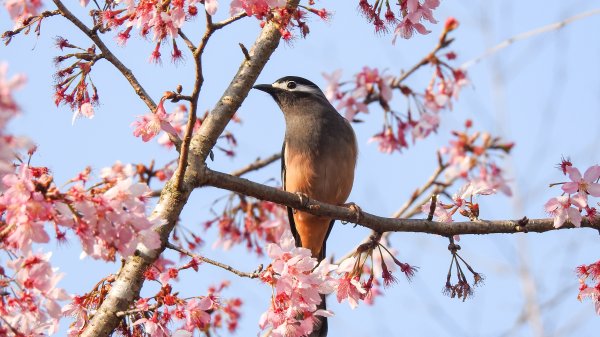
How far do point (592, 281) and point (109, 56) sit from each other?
102 inches

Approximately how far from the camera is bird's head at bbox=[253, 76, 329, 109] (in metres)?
6.39

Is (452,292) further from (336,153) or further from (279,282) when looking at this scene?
(336,153)

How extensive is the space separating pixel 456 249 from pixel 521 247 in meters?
6.83

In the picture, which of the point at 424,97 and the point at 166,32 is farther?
the point at 424,97

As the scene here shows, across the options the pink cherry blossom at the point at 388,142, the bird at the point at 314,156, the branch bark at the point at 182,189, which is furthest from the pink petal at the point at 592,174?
the pink cherry blossom at the point at 388,142

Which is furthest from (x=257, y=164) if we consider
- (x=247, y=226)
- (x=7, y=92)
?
(x=7, y=92)

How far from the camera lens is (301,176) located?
5.80m

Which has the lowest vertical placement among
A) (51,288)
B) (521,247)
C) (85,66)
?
(51,288)

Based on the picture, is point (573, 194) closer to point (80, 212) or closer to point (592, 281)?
point (592, 281)

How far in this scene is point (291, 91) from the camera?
6.47m

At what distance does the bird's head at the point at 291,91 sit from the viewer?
6.39 m

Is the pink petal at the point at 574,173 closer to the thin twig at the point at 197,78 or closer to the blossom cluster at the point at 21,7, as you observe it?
the thin twig at the point at 197,78

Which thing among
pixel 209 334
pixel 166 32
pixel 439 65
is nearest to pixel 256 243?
pixel 209 334

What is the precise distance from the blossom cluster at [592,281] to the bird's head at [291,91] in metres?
2.98
